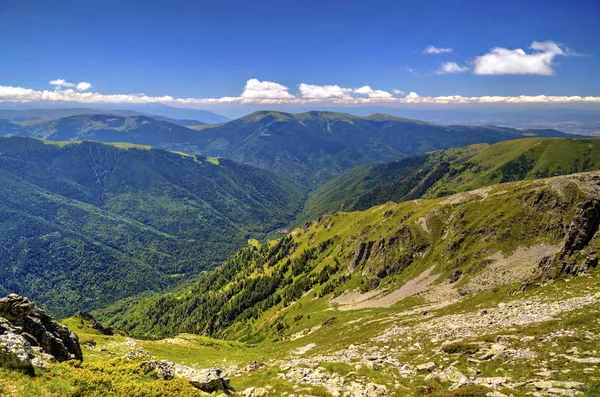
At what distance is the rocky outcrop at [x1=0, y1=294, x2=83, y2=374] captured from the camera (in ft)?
72.8

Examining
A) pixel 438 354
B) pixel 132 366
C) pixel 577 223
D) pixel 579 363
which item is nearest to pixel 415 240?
pixel 577 223

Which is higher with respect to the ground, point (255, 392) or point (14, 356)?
point (14, 356)

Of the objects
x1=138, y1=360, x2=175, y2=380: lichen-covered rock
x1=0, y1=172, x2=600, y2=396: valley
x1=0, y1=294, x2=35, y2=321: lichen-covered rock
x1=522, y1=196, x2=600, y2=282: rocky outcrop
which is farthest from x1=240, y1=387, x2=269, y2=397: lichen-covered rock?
x1=522, y1=196, x2=600, y2=282: rocky outcrop

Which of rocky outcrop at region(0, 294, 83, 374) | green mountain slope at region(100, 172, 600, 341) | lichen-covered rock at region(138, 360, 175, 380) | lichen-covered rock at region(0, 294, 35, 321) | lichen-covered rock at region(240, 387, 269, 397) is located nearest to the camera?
rocky outcrop at region(0, 294, 83, 374)

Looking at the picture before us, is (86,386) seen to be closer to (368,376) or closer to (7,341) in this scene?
(7,341)

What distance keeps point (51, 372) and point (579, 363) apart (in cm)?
4192

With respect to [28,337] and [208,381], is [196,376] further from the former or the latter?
[28,337]

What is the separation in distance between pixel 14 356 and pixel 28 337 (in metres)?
10.7

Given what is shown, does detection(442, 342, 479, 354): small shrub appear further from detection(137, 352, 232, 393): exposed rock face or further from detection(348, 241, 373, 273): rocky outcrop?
detection(348, 241, 373, 273): rocky outcrop

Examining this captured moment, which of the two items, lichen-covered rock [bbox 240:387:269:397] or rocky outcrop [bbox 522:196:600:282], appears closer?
lichen-covered rock [bbox 240:387:269:397]

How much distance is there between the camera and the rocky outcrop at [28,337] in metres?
22.2

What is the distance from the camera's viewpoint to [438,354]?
39.2m

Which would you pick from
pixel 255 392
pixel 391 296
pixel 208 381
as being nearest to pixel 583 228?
pixel 391 296

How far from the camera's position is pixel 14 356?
22016 millimetres
